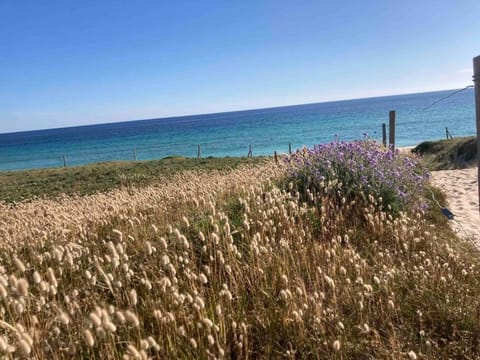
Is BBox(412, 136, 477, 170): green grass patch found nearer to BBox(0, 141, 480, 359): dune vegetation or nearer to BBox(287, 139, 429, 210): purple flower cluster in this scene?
BBox(287, 139, 429, 210): purple flower cluster

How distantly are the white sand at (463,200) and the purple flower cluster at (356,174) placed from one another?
2.67 feet

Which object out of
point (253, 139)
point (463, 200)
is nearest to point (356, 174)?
point (463, 200)

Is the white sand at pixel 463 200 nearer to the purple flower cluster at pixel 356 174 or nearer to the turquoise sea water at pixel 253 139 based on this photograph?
the purple flower cluster at pixel 356 174

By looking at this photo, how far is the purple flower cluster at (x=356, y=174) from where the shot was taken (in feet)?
18.9

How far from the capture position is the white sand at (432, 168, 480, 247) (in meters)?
5.79

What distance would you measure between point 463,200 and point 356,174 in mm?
3613

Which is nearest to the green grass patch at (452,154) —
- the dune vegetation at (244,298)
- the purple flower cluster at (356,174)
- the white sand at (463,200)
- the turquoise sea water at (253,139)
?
the turquoise sea water at (253,139)

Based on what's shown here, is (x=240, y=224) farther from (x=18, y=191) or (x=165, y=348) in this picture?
(x=18, y=191)

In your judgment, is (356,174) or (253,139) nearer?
(356,174)

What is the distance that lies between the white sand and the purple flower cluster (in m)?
0.81

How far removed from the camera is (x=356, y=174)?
237 inches

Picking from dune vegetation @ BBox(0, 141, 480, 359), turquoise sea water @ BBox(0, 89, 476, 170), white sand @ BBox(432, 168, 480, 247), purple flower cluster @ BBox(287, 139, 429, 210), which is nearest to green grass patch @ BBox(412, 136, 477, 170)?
turquoise sea water @ BBox(0, 89, 476, 170)

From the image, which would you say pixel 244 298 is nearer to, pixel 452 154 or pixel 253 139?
pixel 452 154

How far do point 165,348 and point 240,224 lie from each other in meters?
2.47
